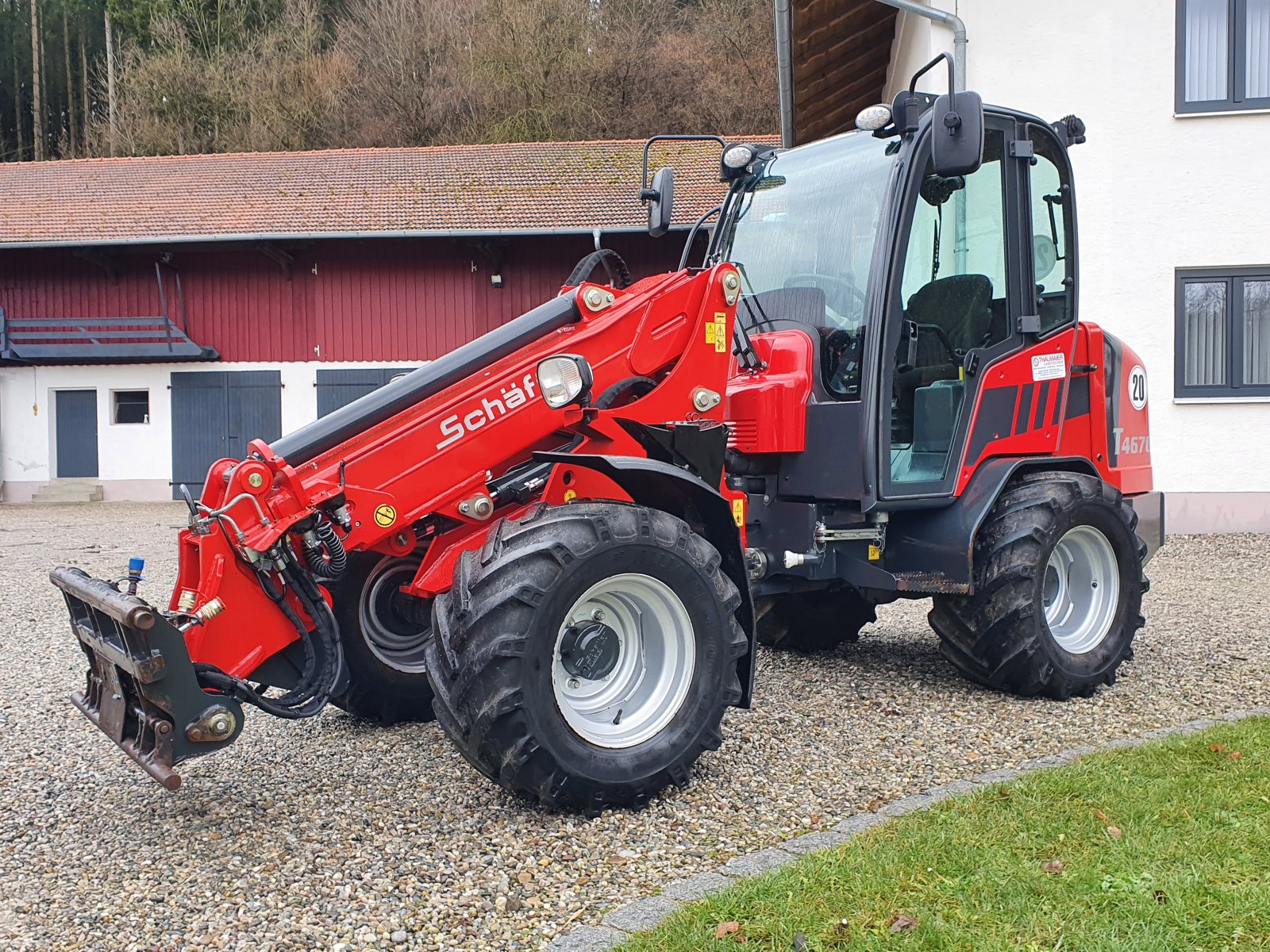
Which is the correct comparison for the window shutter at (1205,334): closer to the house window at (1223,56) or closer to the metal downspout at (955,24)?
the house window at (1223,56)

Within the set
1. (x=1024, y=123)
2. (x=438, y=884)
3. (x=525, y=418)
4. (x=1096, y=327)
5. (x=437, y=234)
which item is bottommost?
(x=438, y=884)

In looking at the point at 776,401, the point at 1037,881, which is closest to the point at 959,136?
the point at 776,401

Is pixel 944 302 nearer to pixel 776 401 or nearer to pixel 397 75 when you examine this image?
pixel 776 401

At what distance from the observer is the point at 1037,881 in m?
3.06

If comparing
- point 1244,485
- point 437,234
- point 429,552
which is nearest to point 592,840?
point 429,552

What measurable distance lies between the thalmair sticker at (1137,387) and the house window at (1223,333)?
5.91 m

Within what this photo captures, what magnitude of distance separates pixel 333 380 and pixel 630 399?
17.0 meters

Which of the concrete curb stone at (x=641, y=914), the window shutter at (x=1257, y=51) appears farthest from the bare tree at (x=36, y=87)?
the concrete curb stone at (x=641, y=914)

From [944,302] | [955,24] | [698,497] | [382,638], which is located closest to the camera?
[698,497]

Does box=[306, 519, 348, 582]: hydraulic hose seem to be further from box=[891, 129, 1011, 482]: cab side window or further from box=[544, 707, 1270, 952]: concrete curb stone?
box=[891, 129, 1011, 482]: cab side window

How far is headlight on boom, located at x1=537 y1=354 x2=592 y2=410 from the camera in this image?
13.1 feet

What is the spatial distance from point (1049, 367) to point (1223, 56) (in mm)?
8113

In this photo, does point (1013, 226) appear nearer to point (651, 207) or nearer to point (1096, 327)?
point (1096, 327)

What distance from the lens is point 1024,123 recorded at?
5.37 m
